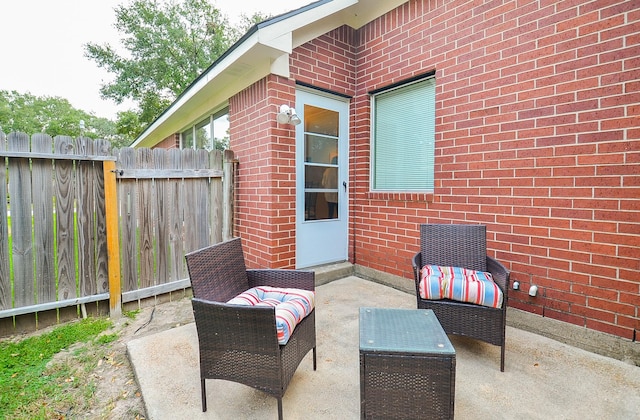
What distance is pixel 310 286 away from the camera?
7.24ft

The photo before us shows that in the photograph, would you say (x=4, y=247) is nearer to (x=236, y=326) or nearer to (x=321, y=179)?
(x=236, y=326)

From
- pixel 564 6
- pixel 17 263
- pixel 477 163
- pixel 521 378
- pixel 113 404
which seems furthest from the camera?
pixel 477 163

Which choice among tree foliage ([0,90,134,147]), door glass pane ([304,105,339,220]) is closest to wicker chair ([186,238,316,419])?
door glass pane ([304,105,339,220])

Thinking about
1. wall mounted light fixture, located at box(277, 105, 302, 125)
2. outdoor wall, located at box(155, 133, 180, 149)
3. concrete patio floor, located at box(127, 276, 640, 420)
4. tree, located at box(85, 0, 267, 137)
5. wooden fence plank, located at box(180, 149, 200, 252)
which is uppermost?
tree, located at box(85, 0, 267, 137)

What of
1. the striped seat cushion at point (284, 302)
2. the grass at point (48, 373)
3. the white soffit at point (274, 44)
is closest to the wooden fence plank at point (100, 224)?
the grass at point (48, 373)

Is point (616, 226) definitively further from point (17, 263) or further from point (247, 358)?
point (17, 263)

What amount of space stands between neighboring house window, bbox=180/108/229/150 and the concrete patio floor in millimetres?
3290

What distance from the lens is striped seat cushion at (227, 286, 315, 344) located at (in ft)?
5.46

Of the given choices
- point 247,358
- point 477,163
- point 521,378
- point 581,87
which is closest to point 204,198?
point 247,358

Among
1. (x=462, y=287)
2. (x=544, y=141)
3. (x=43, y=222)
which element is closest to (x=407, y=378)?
(x=462, y=287)

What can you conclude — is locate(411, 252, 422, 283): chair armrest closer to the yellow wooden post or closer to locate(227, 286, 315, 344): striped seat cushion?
locate(227, 286, 315, 344): striped seat cushion

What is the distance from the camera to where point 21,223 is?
8.60 ft

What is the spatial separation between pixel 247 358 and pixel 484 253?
2.19 meters

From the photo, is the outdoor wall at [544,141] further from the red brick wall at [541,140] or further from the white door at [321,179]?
the white door at [321,179]
